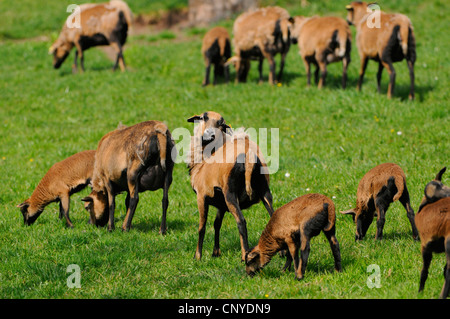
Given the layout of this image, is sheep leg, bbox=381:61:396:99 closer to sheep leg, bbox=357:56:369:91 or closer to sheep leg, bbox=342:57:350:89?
sheep leg, bbox=357:56:369:91

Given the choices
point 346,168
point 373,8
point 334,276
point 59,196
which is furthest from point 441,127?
point 59,196

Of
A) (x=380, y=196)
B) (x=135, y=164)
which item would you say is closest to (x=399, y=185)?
(x=380, y=196)

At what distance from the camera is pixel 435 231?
504cm

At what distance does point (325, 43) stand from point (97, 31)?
24.3ft

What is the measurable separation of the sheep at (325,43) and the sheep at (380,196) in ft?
23.6

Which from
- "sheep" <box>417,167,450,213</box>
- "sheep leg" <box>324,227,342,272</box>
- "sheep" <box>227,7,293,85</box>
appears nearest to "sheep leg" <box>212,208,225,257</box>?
"sheep leg" <box>324,227,342,272</box>

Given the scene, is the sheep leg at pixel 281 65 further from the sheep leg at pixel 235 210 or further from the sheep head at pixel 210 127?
the sheep leg at pixel 235 210

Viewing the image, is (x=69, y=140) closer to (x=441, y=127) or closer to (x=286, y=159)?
(x=286, y=159)

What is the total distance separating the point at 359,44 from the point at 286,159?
4.62 meters

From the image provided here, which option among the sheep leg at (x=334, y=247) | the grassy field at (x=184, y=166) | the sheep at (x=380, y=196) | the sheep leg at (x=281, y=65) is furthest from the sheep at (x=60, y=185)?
the sheep leg at (x=281, y=65)

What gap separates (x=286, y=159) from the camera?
35.1 ft

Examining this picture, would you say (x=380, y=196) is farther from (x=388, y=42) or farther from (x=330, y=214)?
(x=388, y=42)

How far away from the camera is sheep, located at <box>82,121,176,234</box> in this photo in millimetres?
7949

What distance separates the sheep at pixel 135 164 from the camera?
7949mm
